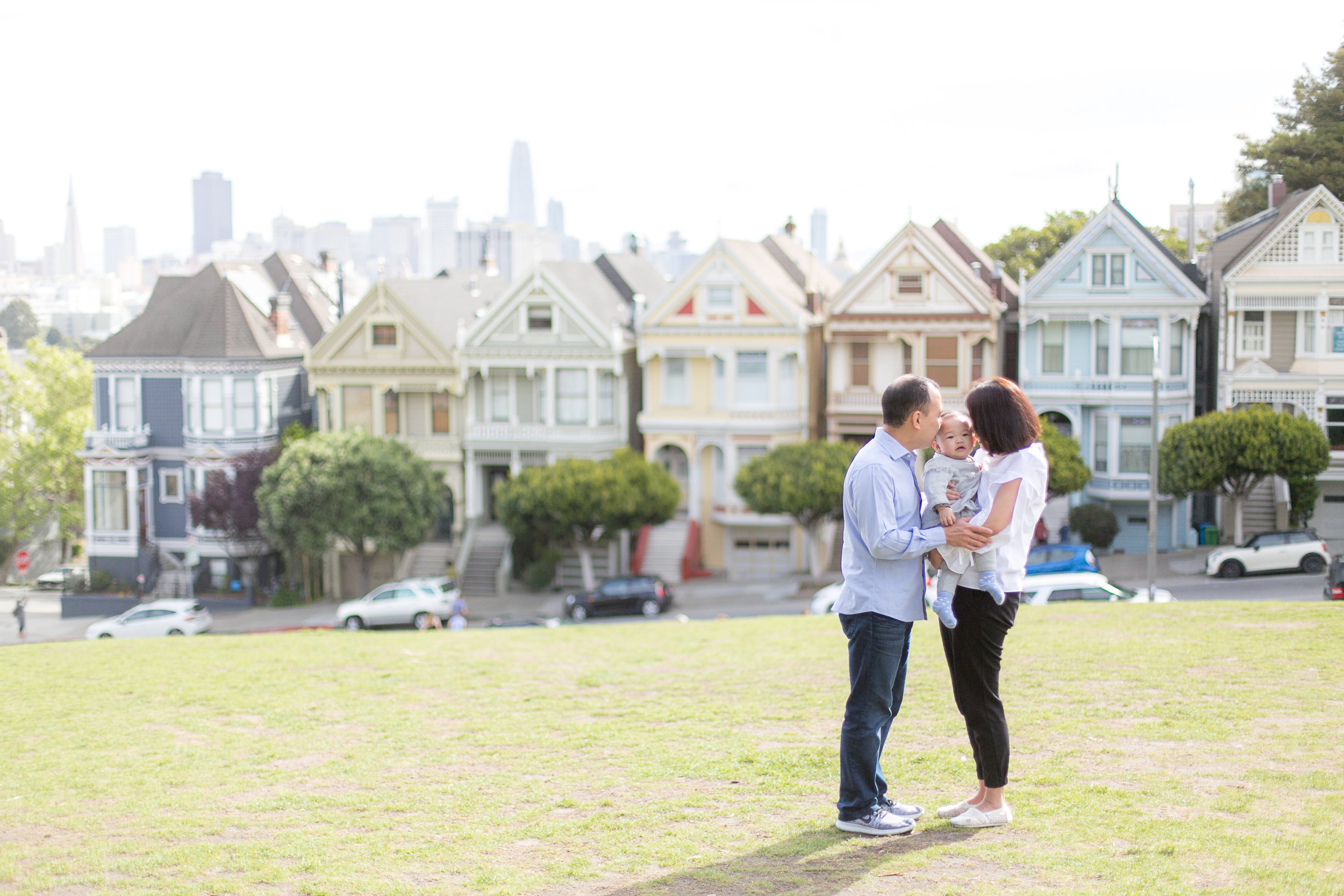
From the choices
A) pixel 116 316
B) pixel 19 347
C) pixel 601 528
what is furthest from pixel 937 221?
pixel 116 316

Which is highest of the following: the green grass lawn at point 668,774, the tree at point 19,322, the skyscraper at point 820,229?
the skyscraper at point 820,229

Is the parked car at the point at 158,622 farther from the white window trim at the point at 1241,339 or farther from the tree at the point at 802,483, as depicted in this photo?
the white window trim at the point at 1241,339

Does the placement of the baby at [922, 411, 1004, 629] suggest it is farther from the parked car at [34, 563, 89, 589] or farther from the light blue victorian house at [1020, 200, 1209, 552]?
the parked car at [34, 563, 89, 589]

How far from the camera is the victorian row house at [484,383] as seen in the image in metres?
47.3

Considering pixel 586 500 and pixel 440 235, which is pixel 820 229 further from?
pixel 586 500

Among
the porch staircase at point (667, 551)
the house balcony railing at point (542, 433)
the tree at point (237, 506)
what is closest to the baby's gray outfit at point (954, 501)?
the porch staircase at point (667, 551)

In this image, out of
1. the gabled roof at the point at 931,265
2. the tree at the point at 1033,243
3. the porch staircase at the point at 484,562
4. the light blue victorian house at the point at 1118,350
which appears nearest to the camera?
the light blue victorian house at the point at 1118,350

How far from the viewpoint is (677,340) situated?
46.6m

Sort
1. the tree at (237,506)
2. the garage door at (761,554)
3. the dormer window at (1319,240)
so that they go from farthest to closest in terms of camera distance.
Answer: the tree at (237,506), the garage door at (761,554), the dormer window at (1319,240)

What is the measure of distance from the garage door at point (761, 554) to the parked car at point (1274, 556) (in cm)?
1449

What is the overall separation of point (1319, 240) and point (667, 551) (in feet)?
74.9

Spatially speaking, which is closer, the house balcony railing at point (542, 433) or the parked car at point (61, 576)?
the house balcony railing at point (542, 433)

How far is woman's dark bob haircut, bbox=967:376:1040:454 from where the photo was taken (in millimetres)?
8195

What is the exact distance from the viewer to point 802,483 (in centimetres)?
4147
